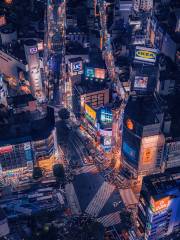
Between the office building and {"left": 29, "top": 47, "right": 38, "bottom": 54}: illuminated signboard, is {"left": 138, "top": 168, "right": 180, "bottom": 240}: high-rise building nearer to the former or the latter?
the office building

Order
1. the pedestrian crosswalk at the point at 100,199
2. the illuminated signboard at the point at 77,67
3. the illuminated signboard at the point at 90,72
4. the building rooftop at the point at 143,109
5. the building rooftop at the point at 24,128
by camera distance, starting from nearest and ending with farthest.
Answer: the building rooftop at the point at 143,109 < the pedestrian crosswalk at the point at 100,199 < the building rooftop at the point at 24,128 < the illuminated signboard at the point at 77,67 < the illuminated signboard at the point at 90,72

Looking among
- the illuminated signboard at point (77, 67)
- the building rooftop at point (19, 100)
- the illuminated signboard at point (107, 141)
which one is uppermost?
the illuminated signboard at point (77, 67)

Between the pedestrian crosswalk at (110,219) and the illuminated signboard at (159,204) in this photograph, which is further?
the pedestrian crosswalk at (110,219)

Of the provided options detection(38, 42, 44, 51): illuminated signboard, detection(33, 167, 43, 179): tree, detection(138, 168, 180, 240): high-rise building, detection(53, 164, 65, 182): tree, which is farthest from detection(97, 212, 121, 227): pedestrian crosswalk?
detection(38, 42, 44, 51): illuminated signboard

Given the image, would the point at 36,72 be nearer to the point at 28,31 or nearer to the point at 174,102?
the point at 28,31

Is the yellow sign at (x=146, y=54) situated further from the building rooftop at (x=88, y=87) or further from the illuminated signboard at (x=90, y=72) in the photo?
the illuminated signboard at (x=90, y=72)

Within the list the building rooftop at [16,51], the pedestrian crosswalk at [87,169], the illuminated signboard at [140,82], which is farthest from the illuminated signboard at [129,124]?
the building rooftop at [16,51]

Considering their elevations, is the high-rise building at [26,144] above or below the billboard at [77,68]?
below

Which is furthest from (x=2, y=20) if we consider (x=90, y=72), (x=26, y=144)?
(x=26, y=144)

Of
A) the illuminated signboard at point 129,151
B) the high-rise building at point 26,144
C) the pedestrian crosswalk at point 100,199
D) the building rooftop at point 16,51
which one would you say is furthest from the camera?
the building rooftop at point 16,51
